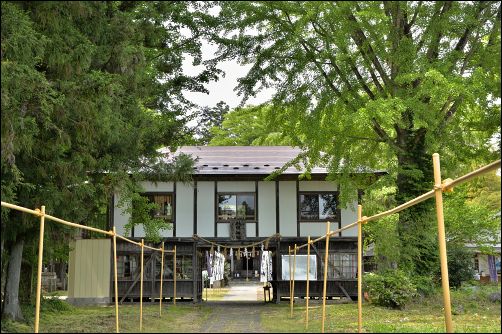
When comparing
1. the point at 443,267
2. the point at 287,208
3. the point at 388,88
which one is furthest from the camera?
the point at 287,208

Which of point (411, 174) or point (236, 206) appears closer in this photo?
point (411, 174)

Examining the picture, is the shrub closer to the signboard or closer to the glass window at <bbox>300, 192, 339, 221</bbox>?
the glass window at <bbox>300, 192, 339, 221</bbox>

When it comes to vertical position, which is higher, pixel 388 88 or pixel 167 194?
pixel 388 88

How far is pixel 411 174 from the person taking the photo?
1494 centimetres

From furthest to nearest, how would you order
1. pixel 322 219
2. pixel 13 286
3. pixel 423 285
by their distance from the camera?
pixel 322 219 < pixel 423 285 < pixel 13 286

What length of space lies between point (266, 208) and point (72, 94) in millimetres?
12280

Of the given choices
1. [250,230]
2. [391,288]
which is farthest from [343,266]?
[391,288]

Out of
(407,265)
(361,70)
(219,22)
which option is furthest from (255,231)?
(219,22)

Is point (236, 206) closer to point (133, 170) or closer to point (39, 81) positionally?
point (133, 170)

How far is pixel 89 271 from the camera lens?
20.4 m

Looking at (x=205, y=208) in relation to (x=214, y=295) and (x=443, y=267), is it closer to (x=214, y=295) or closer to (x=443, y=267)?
(x=214, y=295)

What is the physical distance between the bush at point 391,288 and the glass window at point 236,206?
5.99 meters

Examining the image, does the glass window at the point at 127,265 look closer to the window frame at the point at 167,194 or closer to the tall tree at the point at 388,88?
the window frame at the point at 167,194

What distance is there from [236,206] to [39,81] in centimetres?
1297
